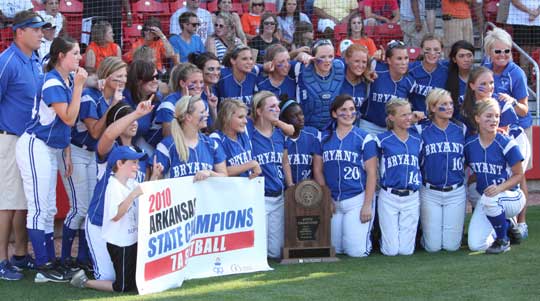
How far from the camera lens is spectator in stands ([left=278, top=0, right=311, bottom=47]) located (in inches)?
456

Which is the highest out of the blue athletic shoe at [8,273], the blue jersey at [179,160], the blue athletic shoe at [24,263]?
the blue jersey at [179,160]

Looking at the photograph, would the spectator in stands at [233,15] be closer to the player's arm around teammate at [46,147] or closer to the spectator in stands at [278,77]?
the spectator in stands at [278,77]

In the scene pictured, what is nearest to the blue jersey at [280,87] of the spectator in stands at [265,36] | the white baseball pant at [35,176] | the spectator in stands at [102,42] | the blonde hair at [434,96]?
the blonde hair at [434,96]

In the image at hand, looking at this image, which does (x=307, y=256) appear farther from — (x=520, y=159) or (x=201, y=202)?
(x=520, y=159)

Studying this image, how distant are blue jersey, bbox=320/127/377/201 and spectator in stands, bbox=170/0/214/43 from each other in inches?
138

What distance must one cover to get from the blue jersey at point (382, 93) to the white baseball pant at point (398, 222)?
2.95 feet

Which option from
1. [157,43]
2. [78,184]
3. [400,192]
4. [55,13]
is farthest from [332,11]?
[78,184]

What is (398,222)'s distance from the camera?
299 inches

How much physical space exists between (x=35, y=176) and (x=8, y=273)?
2.42ft

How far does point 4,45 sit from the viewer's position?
9.95 meters

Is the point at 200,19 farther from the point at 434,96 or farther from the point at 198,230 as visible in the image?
the point at 198,230

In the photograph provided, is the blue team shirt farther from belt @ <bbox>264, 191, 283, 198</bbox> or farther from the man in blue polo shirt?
the man in blue polo shirt

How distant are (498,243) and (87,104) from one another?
11.4 feet

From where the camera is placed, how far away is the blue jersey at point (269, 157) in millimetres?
7500
